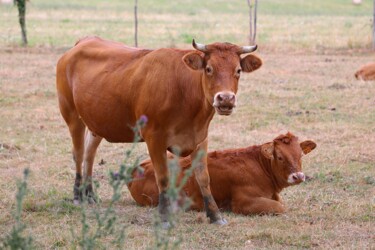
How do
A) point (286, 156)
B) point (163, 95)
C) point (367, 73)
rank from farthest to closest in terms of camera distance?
point (367, 73) → point (286, 156) → point (163, 95)

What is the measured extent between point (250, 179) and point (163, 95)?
126 centimetres

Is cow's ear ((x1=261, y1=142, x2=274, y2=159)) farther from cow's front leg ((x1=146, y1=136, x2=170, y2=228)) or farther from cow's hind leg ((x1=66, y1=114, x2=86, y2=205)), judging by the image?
cow's hind leg ((x1=66, y1=114, x2=86, y2=205))

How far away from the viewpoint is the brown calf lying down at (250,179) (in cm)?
796

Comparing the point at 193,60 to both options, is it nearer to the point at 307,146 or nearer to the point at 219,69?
the point at 219,69

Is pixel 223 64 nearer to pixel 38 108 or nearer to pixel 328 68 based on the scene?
pixel 38 108

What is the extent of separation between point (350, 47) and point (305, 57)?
2.78 metres

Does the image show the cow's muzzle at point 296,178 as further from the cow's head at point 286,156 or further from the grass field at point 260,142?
the grass field at point 260,142

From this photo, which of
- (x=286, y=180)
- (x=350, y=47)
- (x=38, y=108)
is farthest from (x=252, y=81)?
(x=286, y=180)

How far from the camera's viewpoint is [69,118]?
8836 mm

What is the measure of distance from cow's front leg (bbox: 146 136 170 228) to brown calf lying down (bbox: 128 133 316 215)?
493 mm

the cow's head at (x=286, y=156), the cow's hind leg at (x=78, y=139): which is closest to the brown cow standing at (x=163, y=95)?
the cow's hind leg at (x=78, y=139)

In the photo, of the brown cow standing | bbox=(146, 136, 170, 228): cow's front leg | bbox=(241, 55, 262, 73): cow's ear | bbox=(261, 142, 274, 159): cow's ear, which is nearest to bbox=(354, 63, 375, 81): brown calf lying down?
bbox=(261, 142, 274, 159): cow's ear

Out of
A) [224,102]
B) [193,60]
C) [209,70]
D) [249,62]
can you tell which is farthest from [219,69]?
[249,62]

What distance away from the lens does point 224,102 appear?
276 inches
